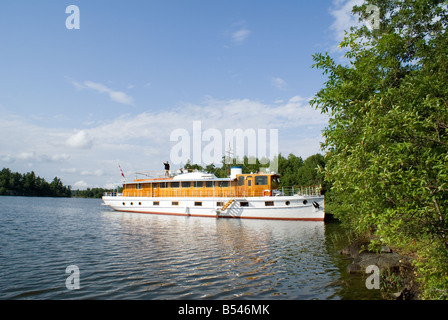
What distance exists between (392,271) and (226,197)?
2345 centimetres

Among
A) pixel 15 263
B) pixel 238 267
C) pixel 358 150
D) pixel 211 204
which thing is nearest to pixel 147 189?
pixel 211 204

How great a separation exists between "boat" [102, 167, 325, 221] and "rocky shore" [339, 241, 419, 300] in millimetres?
15584

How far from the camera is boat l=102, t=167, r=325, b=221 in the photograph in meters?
29.4

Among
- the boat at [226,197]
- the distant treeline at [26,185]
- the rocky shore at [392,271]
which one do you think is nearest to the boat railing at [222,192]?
the boat at [226,197]

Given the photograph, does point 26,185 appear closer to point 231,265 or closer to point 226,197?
point 226,197

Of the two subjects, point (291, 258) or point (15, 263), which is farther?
point (291, 258)

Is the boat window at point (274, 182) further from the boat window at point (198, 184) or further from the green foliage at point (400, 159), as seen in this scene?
the green foliage at point (400, 159)

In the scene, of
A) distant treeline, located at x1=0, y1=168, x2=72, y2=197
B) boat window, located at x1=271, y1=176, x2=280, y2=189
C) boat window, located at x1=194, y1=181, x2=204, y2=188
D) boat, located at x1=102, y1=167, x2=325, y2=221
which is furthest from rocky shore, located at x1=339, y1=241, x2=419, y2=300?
distant treeline, located at x1=0, y1=168, x2=72, y2=197

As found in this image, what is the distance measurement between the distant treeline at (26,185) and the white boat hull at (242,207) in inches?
4574

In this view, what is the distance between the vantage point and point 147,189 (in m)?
39.2

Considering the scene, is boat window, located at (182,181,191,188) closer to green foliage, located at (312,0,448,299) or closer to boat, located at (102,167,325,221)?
boat, located at (102,167,325,221)
